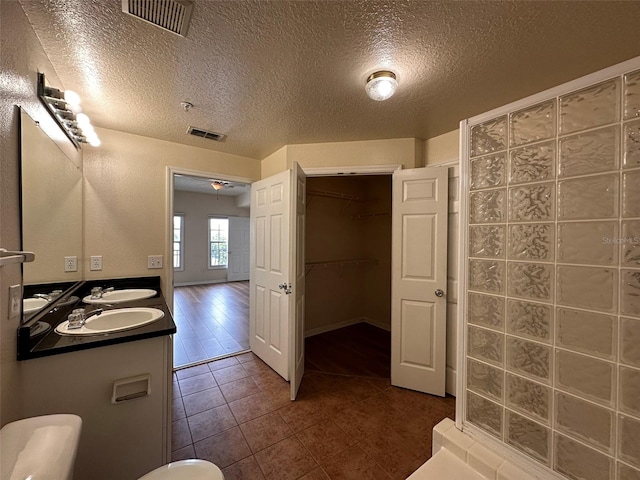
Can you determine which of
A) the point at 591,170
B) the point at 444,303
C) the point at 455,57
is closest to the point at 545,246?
the point at 591,170

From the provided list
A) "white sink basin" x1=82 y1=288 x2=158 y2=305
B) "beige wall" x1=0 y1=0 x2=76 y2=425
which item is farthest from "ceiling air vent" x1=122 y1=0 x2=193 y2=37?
"white sink basin" x1=82 y1=288 x2=158 y2=305

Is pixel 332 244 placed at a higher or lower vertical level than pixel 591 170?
lower

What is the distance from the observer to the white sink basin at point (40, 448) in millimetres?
657

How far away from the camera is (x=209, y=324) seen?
13.1 ft

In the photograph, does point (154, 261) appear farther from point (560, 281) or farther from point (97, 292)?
point (560, 281)

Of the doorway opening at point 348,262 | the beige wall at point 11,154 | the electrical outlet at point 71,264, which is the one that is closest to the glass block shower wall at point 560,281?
the beige wall at point 11,154

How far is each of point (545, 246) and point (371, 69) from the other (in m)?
1.23

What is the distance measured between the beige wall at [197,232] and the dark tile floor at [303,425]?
4.96 m

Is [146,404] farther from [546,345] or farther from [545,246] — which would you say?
[545,246]

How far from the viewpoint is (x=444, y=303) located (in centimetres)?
220

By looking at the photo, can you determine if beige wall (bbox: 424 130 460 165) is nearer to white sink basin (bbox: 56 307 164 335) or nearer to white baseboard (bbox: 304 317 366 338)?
white sink basin (bbox: 56 307 164 335)

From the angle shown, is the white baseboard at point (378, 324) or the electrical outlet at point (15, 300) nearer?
the electrical outlet at point (15, 300)

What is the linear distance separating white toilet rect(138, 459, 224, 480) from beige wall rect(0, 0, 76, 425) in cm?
60

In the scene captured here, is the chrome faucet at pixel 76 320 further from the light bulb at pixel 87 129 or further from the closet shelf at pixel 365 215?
the closet shelf at pixel 365 215
